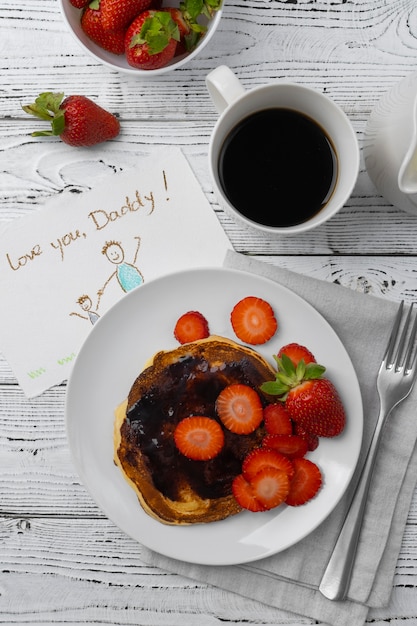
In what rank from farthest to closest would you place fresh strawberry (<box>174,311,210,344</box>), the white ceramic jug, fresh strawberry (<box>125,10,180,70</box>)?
fresh strawberry (<box>174,311,210,344</box>)
fresh strawberry (<box>125,10,180,70</box>)
the white ceramic jug

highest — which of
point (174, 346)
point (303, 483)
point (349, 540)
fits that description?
point (174, 346)

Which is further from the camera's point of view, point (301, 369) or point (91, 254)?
point (91, 254)

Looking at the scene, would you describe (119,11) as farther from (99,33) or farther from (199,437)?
(199,437)

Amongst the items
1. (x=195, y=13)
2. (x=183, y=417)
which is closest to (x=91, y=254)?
(x=183, y=417)

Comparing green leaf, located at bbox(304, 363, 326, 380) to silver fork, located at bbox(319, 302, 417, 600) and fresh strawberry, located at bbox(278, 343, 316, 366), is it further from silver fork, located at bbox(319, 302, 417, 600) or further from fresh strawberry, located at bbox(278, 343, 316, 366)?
silver fork, located at bbox(319, 302, 417, 600)

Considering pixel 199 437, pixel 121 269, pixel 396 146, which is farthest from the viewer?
pixel 121 269

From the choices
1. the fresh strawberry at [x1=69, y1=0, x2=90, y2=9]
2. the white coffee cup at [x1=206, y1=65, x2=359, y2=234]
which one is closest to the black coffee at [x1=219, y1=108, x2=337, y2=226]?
the white coffee cup at [x1=206, y1=65, x2=359, y2=234]

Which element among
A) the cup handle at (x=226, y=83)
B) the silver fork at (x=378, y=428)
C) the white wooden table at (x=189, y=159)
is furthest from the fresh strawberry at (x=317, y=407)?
the cup handle at (x=226, y=83)
